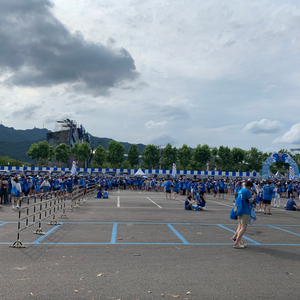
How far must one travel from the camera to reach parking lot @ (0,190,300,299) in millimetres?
4598

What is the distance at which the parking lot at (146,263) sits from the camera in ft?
15.1

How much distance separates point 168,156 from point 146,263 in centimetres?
8116

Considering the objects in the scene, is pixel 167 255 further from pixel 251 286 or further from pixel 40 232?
pixel 40 232

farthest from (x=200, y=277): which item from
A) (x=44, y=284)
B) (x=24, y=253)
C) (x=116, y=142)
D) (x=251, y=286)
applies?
(x=116, y=142)

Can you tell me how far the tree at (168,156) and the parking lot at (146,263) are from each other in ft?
252

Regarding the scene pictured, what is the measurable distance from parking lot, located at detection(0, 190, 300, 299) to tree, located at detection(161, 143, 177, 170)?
252 feet

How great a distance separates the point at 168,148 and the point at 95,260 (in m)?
81.3

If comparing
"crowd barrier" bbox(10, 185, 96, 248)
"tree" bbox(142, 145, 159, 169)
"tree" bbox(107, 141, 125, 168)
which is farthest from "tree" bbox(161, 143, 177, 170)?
"crowd barrier" bbox(10, 185, 96, 248)

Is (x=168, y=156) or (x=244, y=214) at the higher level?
(x=168, y=156)

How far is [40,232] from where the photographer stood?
866cm

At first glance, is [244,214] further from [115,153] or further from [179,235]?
[115,153]

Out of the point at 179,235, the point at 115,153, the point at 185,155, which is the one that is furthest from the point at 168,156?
the point at 179,235

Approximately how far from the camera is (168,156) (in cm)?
8694

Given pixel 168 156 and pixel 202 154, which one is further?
pixel 168 156
